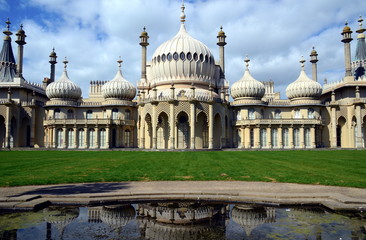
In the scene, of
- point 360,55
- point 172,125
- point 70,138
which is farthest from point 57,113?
point 360,55

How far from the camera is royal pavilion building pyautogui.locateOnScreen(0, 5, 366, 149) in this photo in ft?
151

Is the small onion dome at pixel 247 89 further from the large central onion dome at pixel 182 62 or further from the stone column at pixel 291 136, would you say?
the stone column at pixel 291 136

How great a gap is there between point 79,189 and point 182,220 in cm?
536

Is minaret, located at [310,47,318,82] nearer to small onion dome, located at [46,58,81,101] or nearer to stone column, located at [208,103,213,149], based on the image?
stone column, located at [208,103,213,149]

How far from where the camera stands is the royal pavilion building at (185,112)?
4591 cm

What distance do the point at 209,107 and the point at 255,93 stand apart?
12.0m

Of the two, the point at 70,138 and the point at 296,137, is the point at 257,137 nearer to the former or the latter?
the point at 296,137

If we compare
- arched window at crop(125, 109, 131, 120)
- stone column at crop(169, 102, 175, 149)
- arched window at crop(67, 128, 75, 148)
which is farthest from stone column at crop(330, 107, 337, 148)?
arched window at crop(67, 128, 75, 148)

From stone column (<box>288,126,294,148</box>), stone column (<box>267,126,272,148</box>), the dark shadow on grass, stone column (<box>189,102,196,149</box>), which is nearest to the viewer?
the dark shadow on grass

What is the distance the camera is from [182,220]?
8.22 m

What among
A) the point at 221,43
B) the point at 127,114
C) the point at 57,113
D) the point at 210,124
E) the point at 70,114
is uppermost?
the point at 221,43

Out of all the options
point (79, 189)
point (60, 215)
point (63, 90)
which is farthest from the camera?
point (63, 90)

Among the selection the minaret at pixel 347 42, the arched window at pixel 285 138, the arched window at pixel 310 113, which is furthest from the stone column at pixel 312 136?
the minaret at pixel 347 42

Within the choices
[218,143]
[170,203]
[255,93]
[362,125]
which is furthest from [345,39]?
[170,203]
